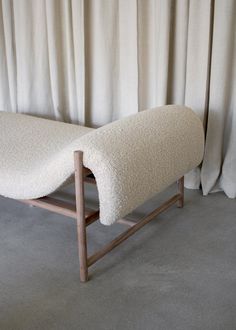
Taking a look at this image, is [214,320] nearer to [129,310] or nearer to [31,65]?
[129,310]

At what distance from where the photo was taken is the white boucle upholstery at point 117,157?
150cm

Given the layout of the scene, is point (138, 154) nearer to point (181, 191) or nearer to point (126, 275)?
point (126, 275)

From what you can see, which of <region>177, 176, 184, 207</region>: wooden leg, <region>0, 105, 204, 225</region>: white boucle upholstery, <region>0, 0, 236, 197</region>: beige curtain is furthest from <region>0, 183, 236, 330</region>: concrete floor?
<region>0, 0, 236, 197</region>: beige curtain

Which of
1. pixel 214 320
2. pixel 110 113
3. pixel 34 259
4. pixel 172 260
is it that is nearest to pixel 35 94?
pixel 110 113

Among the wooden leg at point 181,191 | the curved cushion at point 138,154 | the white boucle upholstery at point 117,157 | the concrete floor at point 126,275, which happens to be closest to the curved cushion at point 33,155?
the white boucle upholstery at point 117,157

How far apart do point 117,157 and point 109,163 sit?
47 mm

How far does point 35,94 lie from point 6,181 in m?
1.15

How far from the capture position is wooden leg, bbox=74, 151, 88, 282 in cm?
151

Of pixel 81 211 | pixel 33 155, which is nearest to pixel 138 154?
pixel 81 211

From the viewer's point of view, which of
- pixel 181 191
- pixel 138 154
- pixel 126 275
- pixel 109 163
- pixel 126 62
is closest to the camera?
pixel 109 163

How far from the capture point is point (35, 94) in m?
2.80

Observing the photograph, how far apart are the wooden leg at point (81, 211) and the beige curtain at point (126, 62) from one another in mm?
957

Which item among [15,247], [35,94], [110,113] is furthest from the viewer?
[35,94]

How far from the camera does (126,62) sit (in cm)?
240
